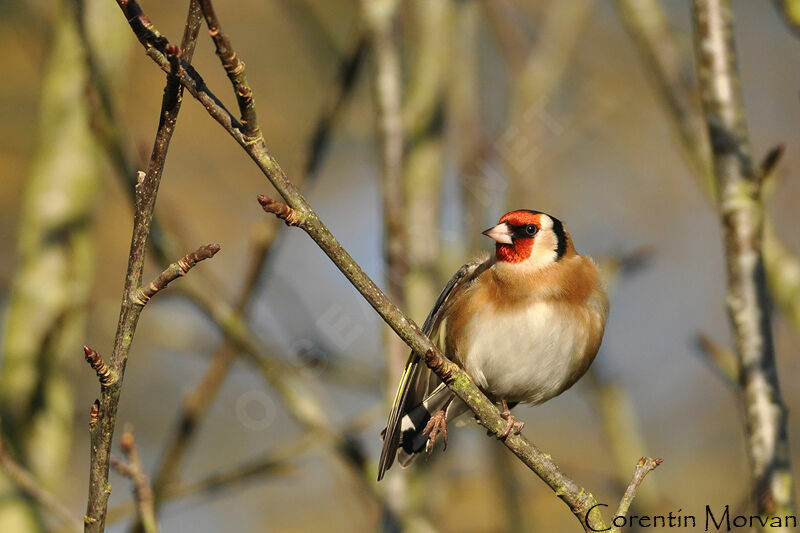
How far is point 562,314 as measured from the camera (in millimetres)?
3305

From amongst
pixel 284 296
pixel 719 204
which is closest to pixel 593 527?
pixel 719 204

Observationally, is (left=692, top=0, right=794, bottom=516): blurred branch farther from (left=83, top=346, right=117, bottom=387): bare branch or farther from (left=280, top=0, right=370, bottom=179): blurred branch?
(left=83, top=346, right=117, bottom=387): bare branch

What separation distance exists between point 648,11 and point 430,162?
4.10 feet

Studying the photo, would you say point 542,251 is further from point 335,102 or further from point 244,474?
point 244,474

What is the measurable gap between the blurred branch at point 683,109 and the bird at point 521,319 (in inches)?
29.6

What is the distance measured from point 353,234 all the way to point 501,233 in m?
2.67

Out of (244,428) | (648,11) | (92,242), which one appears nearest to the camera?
(92,242)

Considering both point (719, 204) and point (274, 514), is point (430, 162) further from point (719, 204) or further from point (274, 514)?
point (274, 514)

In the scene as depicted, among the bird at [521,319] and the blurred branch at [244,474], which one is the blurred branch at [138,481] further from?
the blurred branch at [244,474]

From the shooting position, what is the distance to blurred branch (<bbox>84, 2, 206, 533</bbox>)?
1.71 meters

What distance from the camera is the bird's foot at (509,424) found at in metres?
2.43

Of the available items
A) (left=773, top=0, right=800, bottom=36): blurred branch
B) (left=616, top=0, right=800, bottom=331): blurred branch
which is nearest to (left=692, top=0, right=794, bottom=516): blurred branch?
(left=616, top=0, right=800, bottom=331): blurred branch

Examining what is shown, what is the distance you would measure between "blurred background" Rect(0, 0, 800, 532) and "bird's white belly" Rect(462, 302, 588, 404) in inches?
30.9

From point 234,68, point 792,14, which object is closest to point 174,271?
point 234,68
